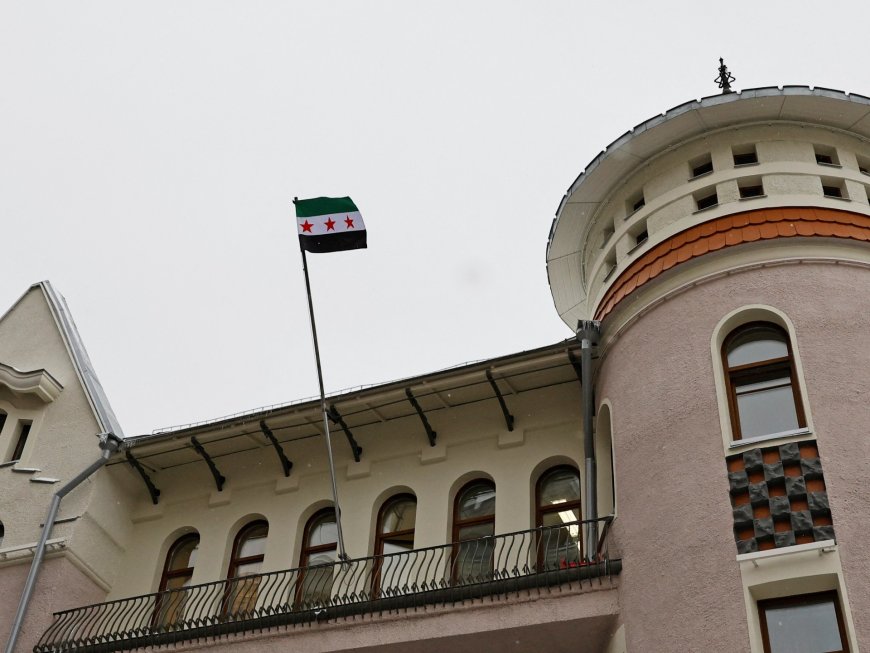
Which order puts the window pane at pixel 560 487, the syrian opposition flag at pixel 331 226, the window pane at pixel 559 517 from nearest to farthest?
the window pane at pixel 559 517
the window pane at pixel 560 487
the syrian opposition flag at pixel 331 226

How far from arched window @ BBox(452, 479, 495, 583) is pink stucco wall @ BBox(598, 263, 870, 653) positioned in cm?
258

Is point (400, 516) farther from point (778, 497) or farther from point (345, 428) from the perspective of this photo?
point (778, 497)

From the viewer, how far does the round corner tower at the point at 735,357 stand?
476 inches

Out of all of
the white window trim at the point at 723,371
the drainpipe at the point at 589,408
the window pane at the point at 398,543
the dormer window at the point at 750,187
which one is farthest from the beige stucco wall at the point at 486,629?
the dormer window at the point at 750,187

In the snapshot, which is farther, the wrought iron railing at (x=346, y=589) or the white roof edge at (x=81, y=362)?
the white roof edge at (x=81, y=362)

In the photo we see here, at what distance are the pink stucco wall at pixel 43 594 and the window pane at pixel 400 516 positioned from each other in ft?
16.0

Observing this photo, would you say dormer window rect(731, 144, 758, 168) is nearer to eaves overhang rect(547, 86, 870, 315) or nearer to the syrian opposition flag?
eaves overhang rect(547, 86, 870, 315)

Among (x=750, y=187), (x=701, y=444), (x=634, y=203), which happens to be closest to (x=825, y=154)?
(x=750, y=187)

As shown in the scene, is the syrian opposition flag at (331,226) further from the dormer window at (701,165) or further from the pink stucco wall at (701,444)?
the dormer window at (701,165)

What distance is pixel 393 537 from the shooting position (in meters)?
17.4

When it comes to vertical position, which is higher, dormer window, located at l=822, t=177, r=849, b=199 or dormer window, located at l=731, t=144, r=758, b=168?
dormer window, located at l=731, t=144, r=758, b=168

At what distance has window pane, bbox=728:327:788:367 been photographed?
14219 millimetres

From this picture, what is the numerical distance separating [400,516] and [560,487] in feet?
8.57

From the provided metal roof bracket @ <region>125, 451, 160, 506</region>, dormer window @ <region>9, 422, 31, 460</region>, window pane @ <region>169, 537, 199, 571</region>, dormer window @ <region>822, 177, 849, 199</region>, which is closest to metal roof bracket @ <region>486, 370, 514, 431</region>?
dormer window @ <region>822, 177, 849, 199</region>
